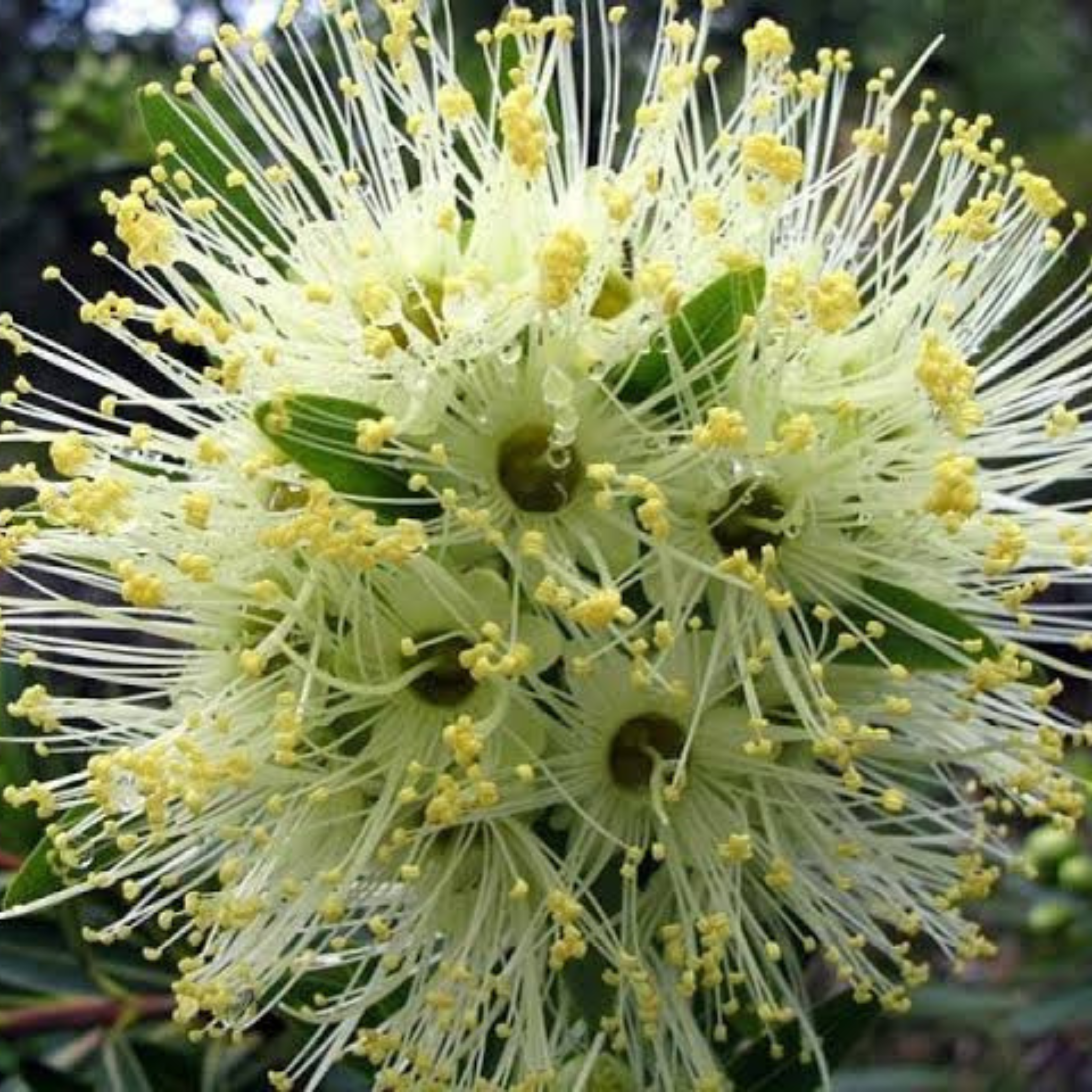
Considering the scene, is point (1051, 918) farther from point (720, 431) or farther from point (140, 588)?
point (140, 588)

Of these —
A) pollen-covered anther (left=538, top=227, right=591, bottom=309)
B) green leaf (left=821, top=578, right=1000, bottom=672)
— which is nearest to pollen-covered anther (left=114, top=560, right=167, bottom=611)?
pollen-covered anther (left=538, top=227, right=591, bottom=309)

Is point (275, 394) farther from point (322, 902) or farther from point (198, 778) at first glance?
point (322, 902)

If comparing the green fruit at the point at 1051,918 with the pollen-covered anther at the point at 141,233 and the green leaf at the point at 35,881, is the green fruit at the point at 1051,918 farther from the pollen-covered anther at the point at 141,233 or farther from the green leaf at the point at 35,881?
the pollen-covered anther at the point at 141,233

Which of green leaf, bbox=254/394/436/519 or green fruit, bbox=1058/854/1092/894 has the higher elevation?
green leaf, bbox=254/394/436/519

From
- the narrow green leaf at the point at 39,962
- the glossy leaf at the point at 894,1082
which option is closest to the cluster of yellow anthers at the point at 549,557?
the narrow green leaf at the point at 39,962

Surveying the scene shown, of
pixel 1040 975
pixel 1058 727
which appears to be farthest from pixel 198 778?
pixel 1040 975

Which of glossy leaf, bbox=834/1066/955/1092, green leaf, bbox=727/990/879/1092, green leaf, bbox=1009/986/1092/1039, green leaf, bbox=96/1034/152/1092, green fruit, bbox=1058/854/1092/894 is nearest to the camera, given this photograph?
green leaf, bbox=727/990/879/1092

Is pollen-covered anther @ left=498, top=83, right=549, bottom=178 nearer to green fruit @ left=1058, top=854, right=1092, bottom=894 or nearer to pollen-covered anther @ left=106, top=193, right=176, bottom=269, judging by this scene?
pollen-covered anther @ left=106, top=193, right=176, bottom=269
